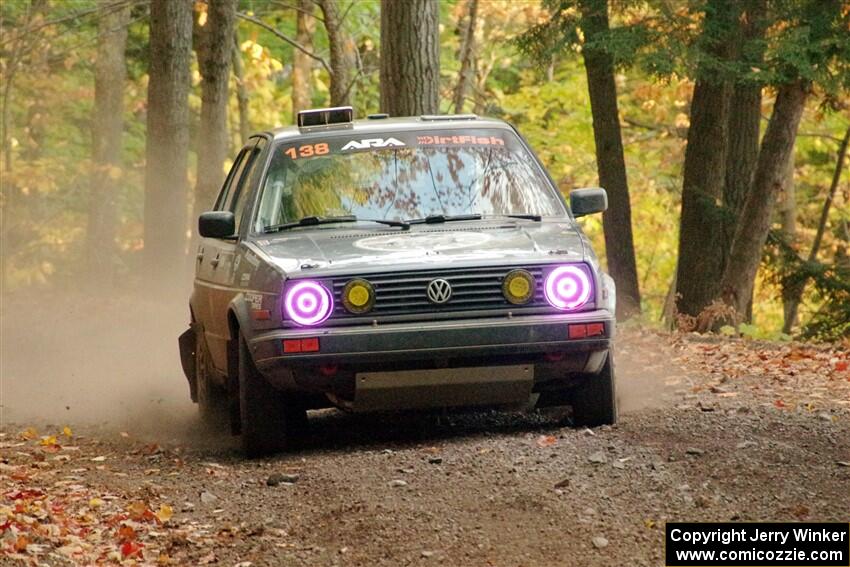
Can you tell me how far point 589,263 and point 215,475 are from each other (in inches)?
92.4

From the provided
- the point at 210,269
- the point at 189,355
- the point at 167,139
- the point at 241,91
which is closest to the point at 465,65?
the point at 167,139

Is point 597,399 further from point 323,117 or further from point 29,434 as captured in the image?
point 29,434

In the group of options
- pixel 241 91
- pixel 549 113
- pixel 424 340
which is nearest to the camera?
pixel 424 340

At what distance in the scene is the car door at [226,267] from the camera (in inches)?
366

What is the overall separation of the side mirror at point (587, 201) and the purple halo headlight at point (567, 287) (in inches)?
42.5

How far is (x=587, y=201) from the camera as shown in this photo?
9422 millimetres

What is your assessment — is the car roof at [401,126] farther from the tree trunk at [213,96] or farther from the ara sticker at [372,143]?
the tree trunk at [213,96]

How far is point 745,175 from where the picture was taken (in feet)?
63.4

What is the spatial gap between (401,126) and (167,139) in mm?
13658

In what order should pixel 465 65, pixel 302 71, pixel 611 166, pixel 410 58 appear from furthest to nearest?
pixel 302 71, pixel 465 65, pixel 611 166, pixel 410 58

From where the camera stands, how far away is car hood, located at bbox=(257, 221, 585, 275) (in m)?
8.29

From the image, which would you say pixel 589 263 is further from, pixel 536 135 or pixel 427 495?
pixel 536 135

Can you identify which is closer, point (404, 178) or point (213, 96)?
point (404, 178)

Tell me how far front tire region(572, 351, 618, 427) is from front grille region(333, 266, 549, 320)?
0.81m
